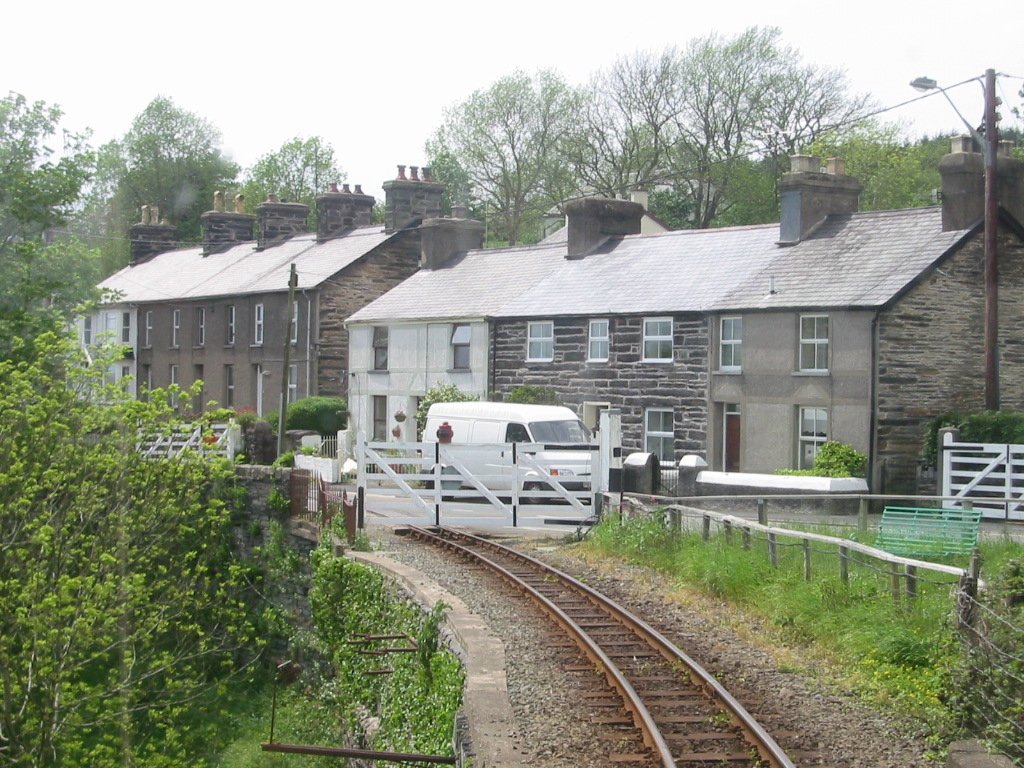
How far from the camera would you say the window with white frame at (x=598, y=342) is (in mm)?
33375

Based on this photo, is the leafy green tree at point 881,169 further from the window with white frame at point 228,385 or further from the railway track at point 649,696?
the railway track at point 649,696

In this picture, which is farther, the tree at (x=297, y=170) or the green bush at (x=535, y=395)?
the tree at (x=297, y=170)

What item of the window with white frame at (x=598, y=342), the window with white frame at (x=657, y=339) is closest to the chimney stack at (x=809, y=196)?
the window with white frame at (x=657, y=339)

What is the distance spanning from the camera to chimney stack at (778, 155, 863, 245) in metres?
32.2

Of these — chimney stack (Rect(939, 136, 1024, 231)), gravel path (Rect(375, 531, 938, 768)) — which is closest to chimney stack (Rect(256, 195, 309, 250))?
chimney stack (Rect(939, 136, 1024, 231))

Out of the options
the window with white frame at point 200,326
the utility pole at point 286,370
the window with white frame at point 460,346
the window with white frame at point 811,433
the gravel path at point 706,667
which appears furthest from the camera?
the window with white frame at point 200,326

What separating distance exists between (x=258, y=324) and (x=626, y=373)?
17403mm

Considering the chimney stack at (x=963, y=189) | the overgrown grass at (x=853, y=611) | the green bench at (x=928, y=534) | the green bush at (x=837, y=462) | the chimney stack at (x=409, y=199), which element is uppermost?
the chimney stack at (x=409, y=199)

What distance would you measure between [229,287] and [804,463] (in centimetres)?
2509

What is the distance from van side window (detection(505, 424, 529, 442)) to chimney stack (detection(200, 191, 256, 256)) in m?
32.2

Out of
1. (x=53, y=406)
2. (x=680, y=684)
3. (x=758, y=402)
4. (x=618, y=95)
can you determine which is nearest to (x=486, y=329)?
(x=758, y=402)

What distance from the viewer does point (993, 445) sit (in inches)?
1005

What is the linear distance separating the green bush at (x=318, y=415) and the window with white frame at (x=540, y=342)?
27.4ft

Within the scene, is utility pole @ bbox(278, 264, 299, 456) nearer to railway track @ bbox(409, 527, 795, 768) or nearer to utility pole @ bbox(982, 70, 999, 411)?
utility pole @ bbox(982, 70, 999, 411)
